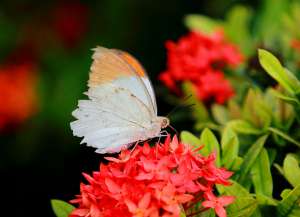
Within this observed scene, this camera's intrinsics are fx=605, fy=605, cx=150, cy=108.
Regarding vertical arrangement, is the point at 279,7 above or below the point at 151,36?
above

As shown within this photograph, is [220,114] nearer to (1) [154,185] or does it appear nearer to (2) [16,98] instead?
(1) [154,185]

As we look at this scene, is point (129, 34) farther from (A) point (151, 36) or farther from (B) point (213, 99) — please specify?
(B) point (213, 99)

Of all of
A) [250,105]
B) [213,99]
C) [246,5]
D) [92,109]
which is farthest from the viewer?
[246,5]

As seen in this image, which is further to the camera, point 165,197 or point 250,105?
point 250,105

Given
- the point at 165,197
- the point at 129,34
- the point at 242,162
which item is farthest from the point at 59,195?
the point at 165,197

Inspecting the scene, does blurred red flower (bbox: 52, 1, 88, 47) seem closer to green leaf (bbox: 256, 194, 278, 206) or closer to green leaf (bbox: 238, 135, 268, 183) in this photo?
green leaf (bbox: 238, 135, 268, 183)

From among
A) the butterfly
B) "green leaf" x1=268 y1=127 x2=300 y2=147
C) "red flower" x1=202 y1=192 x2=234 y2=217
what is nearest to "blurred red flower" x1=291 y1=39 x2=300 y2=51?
"green leaf" x1=268 y1=127 x2=300 y2=147

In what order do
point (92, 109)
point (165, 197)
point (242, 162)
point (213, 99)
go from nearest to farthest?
point (165, 197), point (242, 162), point (92, 109), point (213, 99)

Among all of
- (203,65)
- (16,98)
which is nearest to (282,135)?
(203,65)
